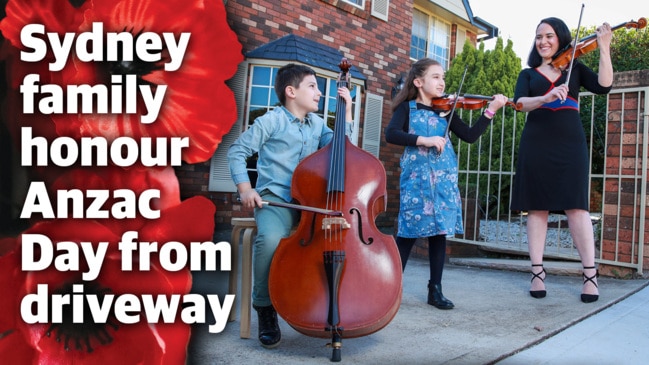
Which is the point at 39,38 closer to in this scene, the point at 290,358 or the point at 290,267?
the point at 290,267

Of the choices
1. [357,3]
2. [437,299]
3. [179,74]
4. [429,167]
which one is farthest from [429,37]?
[179,74]

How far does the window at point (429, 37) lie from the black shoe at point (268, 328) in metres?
6.98

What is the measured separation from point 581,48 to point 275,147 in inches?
60.5

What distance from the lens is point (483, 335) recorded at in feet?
6.24

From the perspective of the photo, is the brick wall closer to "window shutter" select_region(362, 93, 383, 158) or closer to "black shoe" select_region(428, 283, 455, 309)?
"black shoe" select_region(428, 283, 455, 309)

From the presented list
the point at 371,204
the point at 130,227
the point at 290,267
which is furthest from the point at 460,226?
the point at 130,227

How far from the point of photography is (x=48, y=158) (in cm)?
85

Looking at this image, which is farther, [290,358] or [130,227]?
[290,358]

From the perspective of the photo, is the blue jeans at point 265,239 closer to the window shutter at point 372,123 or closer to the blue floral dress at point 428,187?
the blue floral dress at point 428,187

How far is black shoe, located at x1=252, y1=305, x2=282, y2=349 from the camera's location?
1.69 meters

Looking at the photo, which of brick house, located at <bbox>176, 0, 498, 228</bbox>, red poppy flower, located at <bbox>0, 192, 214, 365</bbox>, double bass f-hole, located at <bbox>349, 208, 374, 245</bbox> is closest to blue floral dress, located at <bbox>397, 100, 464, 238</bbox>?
double bass f-hole, located at <bbox>349, 208, 374, 245</bbox>

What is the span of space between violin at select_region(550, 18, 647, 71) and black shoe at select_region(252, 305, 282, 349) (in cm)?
183

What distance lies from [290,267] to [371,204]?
360 millimetres

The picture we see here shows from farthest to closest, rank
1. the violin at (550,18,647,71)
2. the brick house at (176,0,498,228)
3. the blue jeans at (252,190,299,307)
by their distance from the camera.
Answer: the brick house at (176,0,498,228) < the violin at (550,18,647,71) < the blue jeans at (252,190,299,307)
